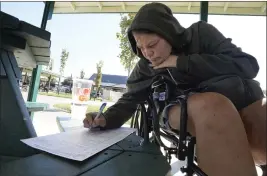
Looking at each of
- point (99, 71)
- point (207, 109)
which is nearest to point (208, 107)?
point (207, 109)

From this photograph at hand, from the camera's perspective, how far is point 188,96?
0.52m

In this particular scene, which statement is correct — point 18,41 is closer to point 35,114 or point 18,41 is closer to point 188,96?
point 188,96

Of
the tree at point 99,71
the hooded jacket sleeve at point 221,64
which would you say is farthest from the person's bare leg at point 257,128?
the tree at point 99,71

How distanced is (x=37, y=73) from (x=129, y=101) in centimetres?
181

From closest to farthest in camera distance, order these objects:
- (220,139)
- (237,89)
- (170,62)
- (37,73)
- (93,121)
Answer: (220,139), (237,89), (170,62), (93,121), (37,73)

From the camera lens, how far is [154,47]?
71 centimetres

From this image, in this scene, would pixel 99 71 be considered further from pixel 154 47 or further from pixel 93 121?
pixel 154 47

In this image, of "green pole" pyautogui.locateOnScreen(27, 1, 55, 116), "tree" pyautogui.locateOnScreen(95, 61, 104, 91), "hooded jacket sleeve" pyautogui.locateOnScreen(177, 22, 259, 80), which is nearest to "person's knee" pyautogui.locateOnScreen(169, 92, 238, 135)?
"hooded jacket sleeve" pyautogui.locateOnScreen(177, 22, 259, 80)

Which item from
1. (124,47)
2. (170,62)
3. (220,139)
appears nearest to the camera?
(220,139)

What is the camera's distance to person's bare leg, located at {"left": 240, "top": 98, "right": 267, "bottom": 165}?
337 millimetres

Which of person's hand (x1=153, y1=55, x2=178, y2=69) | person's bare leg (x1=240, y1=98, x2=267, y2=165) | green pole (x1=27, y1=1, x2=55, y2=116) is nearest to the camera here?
person's bare leg (x1=240, y1=98, x2=267, y2=165)

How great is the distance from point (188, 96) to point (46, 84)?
2.17 metres

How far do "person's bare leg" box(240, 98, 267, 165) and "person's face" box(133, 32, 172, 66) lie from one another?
29 cm

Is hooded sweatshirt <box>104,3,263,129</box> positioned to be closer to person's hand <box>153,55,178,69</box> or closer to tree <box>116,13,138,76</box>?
person's hand <box>153,55,178,69</box>
